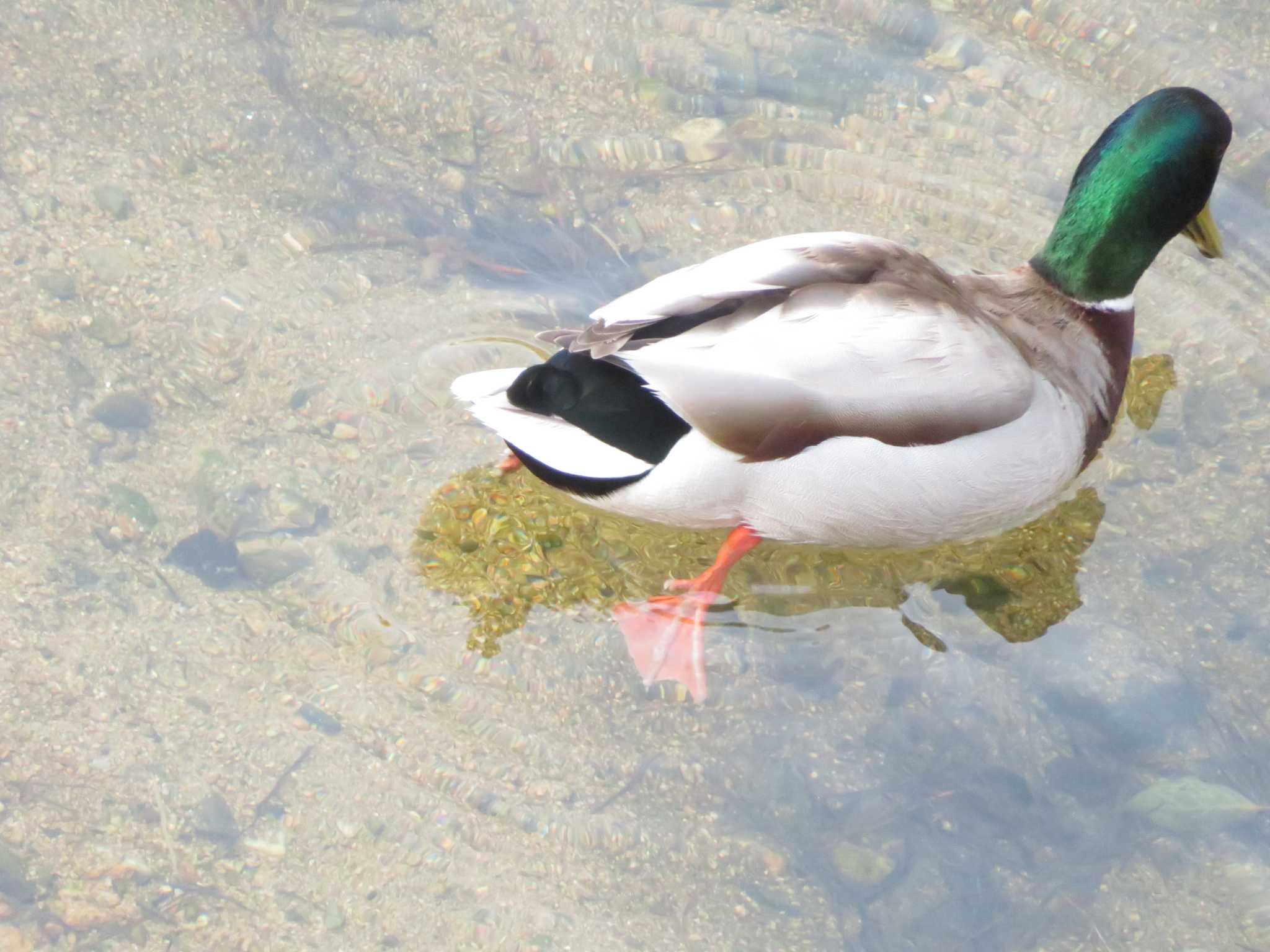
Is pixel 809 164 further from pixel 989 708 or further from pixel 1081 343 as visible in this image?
pixel 989 708

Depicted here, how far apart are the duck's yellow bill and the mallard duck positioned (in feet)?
0.38

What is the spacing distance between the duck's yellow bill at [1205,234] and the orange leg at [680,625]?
1.76 meters

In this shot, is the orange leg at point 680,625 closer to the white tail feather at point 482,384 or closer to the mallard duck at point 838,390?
the mallard duck at point 838,390

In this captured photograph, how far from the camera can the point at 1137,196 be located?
3912 mm

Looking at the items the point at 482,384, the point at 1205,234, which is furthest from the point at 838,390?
the point at 1205,234

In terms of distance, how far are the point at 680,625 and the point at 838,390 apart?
3.05 feet

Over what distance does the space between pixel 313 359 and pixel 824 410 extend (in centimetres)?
197

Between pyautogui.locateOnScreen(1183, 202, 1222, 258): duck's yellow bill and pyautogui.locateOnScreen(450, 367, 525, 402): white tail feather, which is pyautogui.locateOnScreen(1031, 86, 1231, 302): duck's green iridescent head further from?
pyautogui.locateOnScreen(450, 367, 525, 402): white tail feather

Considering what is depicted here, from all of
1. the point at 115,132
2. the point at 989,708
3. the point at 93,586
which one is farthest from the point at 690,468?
the point at 115,132

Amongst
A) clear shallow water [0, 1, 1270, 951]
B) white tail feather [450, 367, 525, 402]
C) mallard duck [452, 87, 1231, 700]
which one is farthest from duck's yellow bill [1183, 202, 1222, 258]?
white tail feather [450, 367, 525, 402]

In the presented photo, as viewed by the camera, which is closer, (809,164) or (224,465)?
(224,465)

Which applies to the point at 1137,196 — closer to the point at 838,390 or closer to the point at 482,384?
the point at 838,390

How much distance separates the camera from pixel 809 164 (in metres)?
5.15

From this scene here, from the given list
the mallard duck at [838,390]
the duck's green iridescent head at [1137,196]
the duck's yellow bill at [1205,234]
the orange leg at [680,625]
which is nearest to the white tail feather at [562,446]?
the mallard duck at [838,390]
